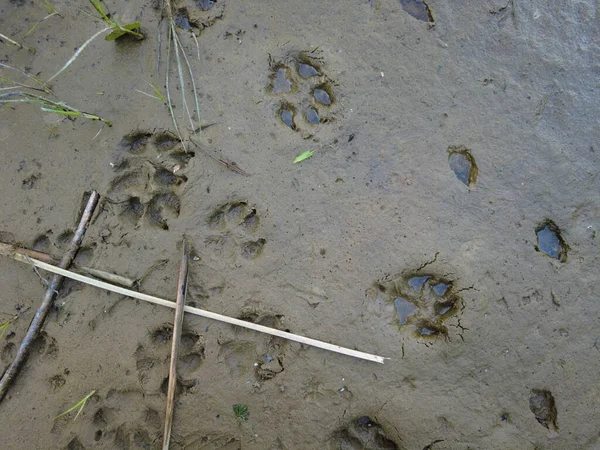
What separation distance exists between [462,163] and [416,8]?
804mm

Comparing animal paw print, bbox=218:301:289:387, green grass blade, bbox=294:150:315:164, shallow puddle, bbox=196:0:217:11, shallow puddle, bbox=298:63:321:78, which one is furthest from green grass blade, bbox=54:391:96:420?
shallow puddle, bbox=196:0:217:11

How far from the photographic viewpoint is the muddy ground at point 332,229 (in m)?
2.09

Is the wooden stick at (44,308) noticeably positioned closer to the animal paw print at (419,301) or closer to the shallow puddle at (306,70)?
the shallow puddle at (306,70)

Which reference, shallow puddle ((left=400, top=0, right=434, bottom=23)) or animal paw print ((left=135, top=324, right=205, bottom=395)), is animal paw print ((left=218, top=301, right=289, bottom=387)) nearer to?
animal paw print ((left=135, top=324, right=205, bottom=395))

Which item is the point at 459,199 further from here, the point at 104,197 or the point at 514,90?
the point at 104,197

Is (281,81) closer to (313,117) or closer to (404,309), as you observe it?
(313,117)

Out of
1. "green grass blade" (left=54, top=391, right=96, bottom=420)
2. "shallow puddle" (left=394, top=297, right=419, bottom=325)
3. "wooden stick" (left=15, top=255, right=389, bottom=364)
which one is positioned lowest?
"green grass blade" (left=54, top=391, right=96, bottom=420)

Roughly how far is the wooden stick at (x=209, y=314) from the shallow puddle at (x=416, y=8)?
1633 mm

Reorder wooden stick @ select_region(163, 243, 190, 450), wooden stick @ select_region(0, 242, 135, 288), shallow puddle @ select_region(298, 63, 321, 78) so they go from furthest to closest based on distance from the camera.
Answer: shallow puddle @ select_region(298, 63, 321, 78), wooden stick @ select_region(0, 242, 135, 288), wooden stick @ select_region(163, 243, 190, 450)

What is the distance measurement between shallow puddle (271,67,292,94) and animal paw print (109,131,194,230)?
0.53 m

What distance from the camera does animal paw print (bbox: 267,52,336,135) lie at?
2.27m

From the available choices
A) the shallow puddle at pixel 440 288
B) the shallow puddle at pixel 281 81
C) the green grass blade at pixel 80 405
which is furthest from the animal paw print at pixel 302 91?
the green grass blade at pixel 80 405

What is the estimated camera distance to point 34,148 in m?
2.35

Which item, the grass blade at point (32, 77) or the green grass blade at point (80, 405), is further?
the grass blade at point (32, 77)
